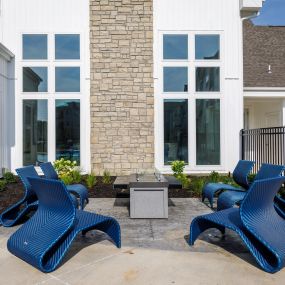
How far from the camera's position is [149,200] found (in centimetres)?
554

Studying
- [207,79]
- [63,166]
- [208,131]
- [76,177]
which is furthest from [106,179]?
[207,79]

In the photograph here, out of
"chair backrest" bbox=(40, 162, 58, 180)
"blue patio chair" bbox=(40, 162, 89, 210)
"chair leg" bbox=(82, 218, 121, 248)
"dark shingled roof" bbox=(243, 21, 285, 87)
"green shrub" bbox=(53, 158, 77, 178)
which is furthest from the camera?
"dark shingled roof" bbox=(243, 21, 285, 87)

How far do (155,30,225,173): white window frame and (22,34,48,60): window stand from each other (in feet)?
11.8

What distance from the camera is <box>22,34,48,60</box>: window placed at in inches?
407

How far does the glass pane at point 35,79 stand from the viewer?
10.4 meters

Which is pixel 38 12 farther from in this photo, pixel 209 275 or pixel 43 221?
pixel 209 275

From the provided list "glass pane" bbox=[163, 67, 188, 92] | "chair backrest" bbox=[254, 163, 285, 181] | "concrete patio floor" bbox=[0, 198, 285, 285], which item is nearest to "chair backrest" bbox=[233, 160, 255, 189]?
"chair backrest" bbox=[254, 163, 285, 181]

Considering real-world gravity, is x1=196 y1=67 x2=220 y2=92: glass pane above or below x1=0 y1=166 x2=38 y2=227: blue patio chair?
above

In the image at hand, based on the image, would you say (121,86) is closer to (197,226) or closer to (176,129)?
(176,129)

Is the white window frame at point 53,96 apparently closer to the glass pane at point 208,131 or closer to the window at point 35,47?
the window at point 35,47

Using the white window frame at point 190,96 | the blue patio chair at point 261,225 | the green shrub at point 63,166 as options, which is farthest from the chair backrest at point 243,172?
the green shrub at point 63,166

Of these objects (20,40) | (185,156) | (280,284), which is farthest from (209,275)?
(20,40)

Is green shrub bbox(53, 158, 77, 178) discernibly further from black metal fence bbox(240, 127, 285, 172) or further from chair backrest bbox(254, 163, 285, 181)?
chair backrest bbox(254, 163, 285, 181)

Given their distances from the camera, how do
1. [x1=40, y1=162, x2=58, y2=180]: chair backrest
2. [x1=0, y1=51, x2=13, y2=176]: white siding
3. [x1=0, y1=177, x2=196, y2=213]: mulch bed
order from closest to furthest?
[x1=40, y1=162, x2=58, y2=180]: chair backrest
[x1=0, y1=177, x2=196, y2=213]: mulch bed
[x1=0, y1=51, x2=13, y2=176]: white siding
